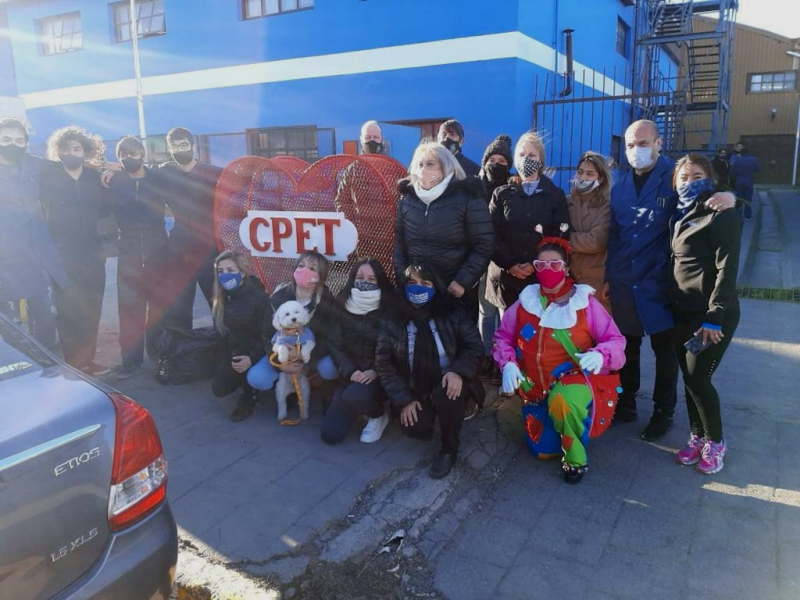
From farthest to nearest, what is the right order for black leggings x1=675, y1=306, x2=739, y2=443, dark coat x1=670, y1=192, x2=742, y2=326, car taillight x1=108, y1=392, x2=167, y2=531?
black leggings x1=675, y1=306, x2=739, y2=443, dark coat x1=670, y1=192, x2=742, y2=326, car taillight x1=108, y1=392, x2=167, y2=531

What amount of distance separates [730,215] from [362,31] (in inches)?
398

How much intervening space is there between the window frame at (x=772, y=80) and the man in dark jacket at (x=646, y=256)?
31.0 metres

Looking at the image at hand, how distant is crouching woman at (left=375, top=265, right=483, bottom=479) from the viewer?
3656 millimetres

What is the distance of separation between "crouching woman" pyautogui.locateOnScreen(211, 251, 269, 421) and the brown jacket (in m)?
2.20

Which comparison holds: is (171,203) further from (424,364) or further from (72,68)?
(72,68)

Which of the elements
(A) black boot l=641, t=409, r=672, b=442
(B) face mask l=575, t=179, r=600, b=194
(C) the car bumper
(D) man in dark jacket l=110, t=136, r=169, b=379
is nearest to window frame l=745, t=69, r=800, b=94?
(B) face mask l=575, t=179, r=600, b=194

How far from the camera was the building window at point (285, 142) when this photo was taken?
42.7 feet

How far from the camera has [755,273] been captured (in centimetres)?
860

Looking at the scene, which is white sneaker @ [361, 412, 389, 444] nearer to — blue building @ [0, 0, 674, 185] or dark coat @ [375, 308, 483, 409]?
dark coat @ [375, 308, 483, 409]

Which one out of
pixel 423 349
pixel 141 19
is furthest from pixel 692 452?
pixel 141 19

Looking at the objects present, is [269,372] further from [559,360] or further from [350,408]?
[559,360]

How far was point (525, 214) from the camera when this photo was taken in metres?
4.05

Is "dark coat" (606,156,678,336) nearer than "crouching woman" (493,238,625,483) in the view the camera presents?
No

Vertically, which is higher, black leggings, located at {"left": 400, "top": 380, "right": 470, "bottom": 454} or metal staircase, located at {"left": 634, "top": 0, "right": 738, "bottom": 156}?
metal staircase, located at {"left": 634, "top": 0, "right": 738, "bottom": 156}
